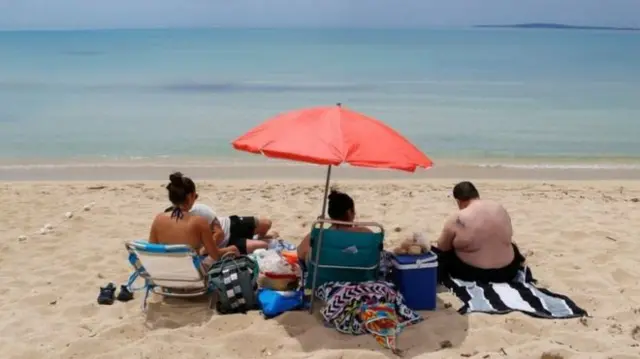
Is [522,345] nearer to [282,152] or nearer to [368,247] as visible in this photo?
[368,247]

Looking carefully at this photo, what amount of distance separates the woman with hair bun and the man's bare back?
6.26 feet

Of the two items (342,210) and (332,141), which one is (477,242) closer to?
(342,210)

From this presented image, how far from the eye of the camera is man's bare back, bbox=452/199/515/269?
18.0ft

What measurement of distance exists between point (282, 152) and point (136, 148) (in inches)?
465

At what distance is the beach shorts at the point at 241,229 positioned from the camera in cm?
607

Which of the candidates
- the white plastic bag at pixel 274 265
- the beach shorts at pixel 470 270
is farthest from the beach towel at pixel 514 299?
the white plastic bag at pixel 274 265

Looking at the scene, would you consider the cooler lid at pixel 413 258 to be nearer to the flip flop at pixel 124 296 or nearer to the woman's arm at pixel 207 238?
the woman's arm at pixel 207 238

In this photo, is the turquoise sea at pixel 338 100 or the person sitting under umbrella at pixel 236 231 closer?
the person sitting under umbrella at pixel 236 231

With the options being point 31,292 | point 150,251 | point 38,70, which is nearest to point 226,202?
point 31,292

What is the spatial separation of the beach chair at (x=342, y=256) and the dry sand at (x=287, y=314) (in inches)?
12.7

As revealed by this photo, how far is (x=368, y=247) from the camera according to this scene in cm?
498

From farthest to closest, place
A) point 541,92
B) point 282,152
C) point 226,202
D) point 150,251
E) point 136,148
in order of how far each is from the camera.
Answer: point 541,92 < point 136,148 < point 226,202 < point 150,251 < point 282,152

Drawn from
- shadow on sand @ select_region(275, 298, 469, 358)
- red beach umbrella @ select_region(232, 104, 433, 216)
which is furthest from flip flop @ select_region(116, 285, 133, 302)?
red beach umbrella @ select_region(232, 104, 433, 216)

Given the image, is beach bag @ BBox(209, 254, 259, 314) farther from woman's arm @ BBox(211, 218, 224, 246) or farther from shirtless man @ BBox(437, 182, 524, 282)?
shirtless man @ BBox(437, 182, 524, 282)
